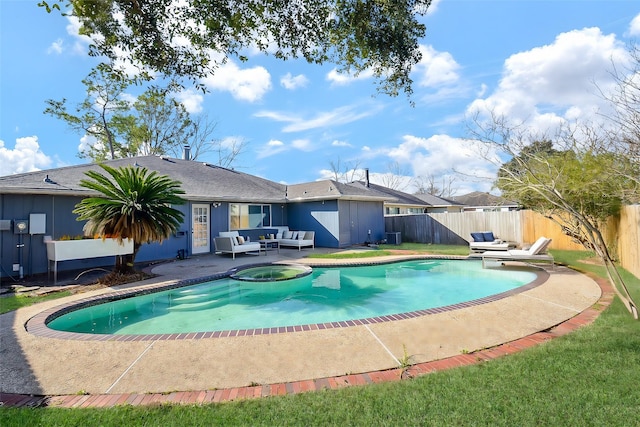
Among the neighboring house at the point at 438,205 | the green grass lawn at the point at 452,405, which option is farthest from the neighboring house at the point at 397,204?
the green grass lawn at the point at 452,405

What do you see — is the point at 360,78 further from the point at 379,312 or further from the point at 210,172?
the point at 210,172

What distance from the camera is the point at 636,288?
6.70 meters

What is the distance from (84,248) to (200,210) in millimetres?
6040

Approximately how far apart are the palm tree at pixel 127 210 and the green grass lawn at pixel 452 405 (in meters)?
6.59

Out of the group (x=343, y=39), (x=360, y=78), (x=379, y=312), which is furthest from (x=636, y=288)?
(x=343, y=39)

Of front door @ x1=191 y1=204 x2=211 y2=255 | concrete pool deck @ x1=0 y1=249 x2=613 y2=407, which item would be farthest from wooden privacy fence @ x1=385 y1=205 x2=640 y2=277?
front door @ x1=191 y1=204 x2=211 y2=255

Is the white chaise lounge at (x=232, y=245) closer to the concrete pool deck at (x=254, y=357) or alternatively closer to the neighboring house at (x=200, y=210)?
the neighboring house at (x=200, y=210)

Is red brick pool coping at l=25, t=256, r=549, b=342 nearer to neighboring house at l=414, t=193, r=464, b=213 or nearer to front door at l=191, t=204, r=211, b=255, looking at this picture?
front door at l=191, t=204, r=211, b=255

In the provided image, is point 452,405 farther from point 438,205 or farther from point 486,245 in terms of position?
point 438,205

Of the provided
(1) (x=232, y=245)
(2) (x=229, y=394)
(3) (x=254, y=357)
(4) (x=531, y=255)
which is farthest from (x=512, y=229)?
(2) (x=229, y=394)

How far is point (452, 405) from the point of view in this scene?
2748 mm

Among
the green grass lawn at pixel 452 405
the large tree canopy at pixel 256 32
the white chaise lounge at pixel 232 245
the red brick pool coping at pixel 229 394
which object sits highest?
the large tree canopy at pixel 256 32

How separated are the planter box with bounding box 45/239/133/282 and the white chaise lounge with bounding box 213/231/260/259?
4.66m

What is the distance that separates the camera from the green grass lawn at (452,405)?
2.58 meters
